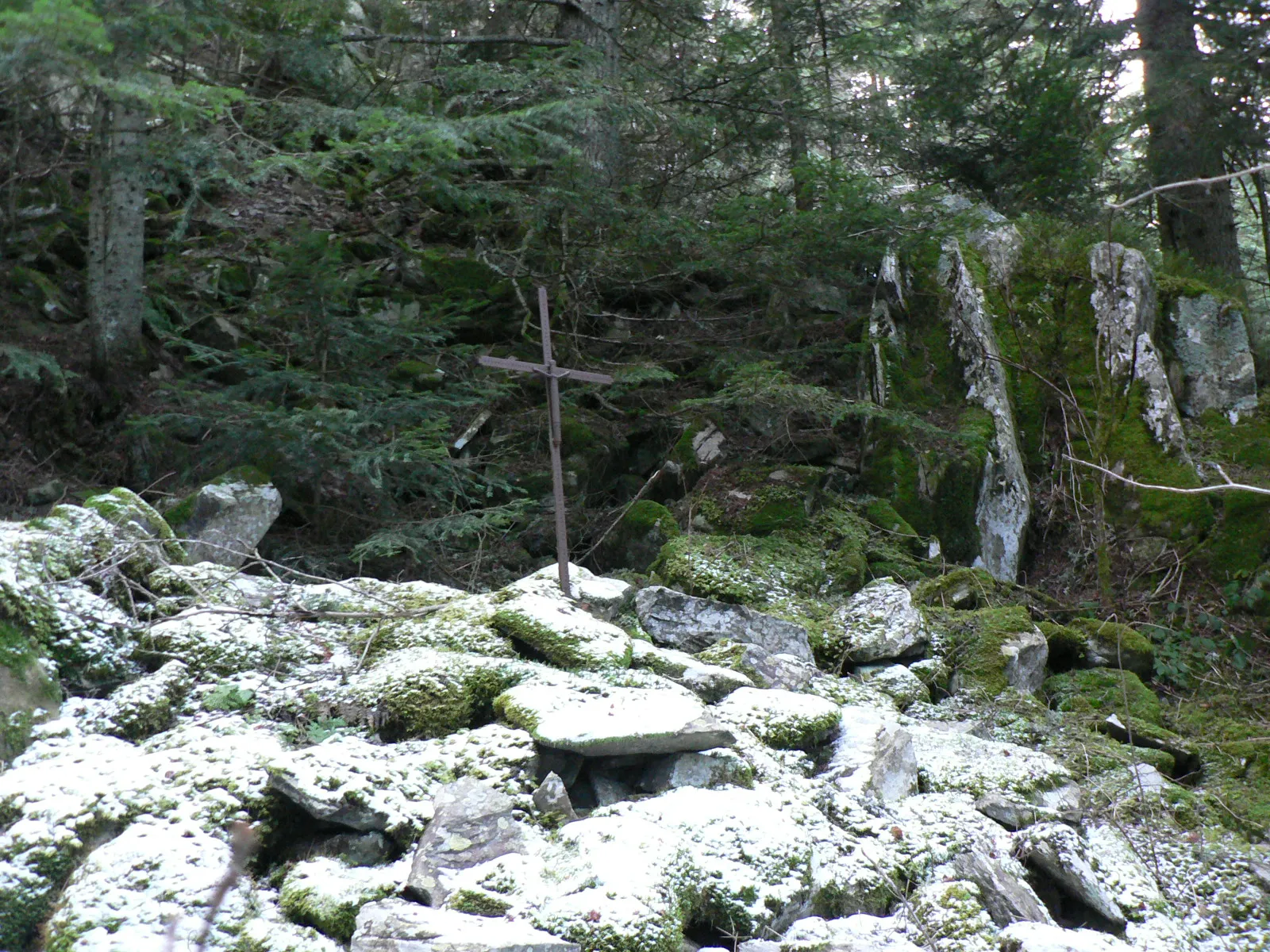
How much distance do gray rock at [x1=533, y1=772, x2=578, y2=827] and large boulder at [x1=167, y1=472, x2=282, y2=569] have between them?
11.9ft

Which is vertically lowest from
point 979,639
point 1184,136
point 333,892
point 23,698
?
point 979,639

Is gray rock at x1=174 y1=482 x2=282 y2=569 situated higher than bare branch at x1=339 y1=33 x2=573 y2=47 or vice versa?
bare branch at x1=339 y1=33 x2=573 y2=47

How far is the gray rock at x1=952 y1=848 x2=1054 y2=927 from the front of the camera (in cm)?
323

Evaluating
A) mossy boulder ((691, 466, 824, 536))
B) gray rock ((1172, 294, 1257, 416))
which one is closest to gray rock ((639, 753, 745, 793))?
mossy boulder ((691, 466, 824, 536))

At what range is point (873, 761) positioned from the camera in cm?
398

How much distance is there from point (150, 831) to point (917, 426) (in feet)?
18.7

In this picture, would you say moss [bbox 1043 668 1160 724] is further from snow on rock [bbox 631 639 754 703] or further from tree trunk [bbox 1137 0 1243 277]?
tree trunk [bbox 1137 0 1243 277]

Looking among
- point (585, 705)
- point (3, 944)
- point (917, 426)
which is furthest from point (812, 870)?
point (917, 426)

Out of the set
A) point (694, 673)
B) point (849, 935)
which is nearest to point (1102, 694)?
point (694, 673)

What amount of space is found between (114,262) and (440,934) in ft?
23.4

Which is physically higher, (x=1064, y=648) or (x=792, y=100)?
(x=792, y=100)

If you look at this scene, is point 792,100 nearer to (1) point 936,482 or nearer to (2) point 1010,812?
(1) point 936,482

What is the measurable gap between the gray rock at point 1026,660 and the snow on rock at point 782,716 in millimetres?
1667

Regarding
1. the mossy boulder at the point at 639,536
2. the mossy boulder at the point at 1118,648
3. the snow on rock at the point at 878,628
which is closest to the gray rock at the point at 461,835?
the snow on rock at the point at 878,628
